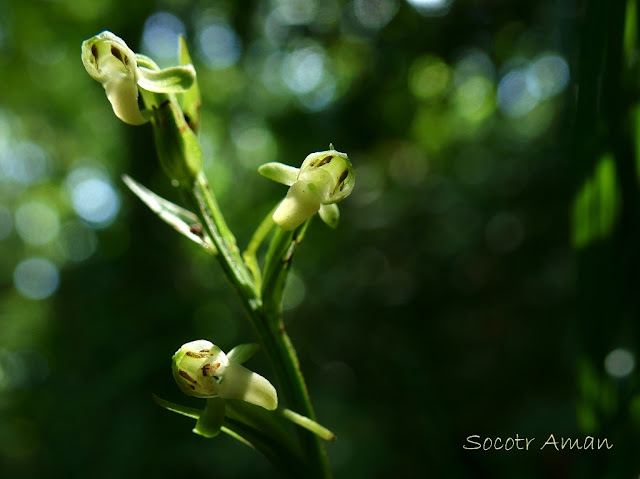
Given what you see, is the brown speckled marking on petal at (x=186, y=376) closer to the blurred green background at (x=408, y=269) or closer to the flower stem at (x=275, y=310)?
the flower stem at (x=275, y=310)

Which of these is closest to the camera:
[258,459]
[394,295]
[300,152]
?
[258,459]

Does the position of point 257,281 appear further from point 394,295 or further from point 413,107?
point 413,107

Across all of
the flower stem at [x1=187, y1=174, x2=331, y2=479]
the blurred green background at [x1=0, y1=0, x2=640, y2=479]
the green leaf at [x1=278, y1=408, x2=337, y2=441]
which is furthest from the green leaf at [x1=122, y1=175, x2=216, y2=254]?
the blurred green background at [x1=0, y1=0, x2=640, y2=479]

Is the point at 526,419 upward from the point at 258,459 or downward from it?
upward

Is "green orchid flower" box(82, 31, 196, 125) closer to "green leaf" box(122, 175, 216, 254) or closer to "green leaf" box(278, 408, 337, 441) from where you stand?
"green leaf" box(122, 175, 216, 254)

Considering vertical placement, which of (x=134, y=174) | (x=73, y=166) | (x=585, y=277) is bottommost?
(x=73, y=166)

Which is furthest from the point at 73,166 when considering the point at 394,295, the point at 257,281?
the point at 257,281
